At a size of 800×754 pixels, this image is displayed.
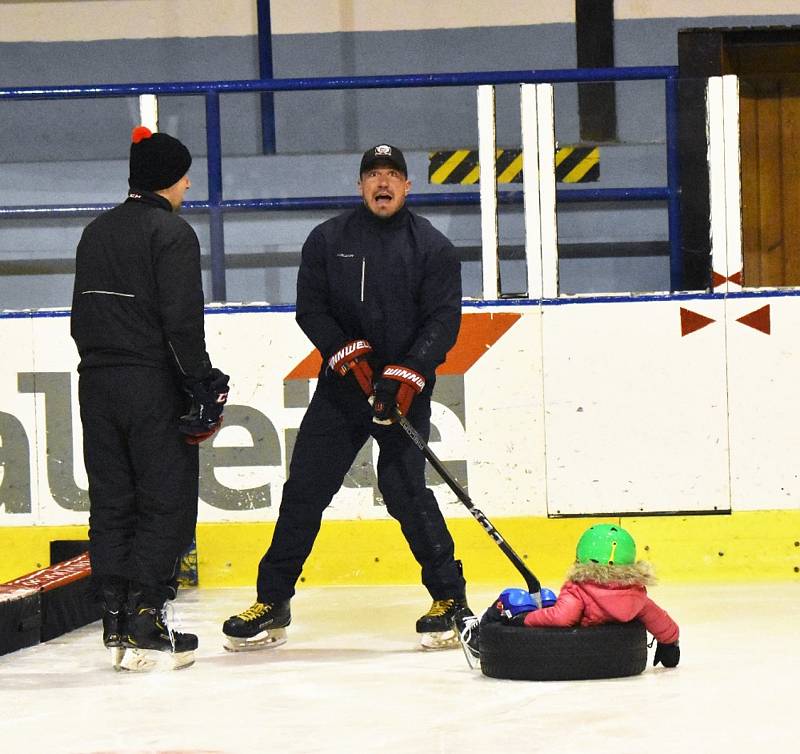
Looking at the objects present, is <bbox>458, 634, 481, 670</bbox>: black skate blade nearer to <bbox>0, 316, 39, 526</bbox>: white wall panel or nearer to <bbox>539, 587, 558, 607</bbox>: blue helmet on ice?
<bbox>539, 587, 558, 607</bbox>: blue helmet on ice

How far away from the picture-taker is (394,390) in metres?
5.33

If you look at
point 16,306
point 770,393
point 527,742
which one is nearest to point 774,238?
point 770,393

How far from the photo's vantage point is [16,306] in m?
7.50

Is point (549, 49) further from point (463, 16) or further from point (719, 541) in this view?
point (719, 541)

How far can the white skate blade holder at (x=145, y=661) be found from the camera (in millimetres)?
5094

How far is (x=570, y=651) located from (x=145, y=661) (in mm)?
1330

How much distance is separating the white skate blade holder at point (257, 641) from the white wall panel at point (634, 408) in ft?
5.43

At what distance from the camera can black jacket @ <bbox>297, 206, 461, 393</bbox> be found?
5.52 meters

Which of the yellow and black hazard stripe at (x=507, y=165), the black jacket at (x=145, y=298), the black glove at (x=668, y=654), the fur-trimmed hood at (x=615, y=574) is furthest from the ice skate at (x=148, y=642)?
the yellow and black hazard stripe at (x=507, y=165)

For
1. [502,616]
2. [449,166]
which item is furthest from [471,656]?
[449,166]

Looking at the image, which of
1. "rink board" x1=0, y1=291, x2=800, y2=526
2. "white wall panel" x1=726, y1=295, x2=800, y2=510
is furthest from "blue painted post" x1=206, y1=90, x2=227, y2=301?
"white wall panel" x1=726, y1=295, x2=800, y2=510

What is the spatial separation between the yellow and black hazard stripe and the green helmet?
2.68 metres

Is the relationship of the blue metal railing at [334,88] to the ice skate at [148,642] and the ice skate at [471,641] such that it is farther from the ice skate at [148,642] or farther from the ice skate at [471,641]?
the ice skate at [471,641]

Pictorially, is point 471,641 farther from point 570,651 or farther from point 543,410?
point 543,410
